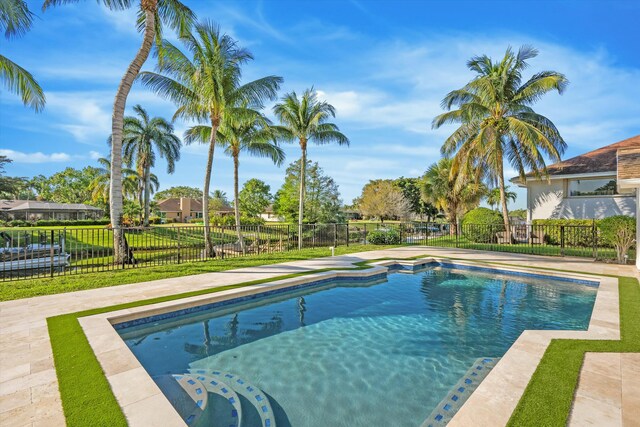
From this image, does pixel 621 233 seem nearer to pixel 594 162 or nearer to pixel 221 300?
pixel 594 162

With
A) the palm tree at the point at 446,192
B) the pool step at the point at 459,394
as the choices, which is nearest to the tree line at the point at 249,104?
the palm tree at the point at 446,192

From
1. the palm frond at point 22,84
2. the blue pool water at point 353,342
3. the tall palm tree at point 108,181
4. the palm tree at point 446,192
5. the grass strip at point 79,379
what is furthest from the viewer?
the tall palm tree at point 108,181

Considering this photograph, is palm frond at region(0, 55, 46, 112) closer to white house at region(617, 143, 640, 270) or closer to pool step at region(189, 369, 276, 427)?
pool step at region(189, 369, 276, 427)

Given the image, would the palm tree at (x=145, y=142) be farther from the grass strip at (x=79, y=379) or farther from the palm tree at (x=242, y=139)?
the grass strip at (x=79, y=379)

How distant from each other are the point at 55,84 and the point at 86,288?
1146cm

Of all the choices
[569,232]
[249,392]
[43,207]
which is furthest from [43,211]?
[569,232]

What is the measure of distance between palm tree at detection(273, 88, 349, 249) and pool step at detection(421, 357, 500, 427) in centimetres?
1400

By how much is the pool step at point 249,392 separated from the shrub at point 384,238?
1393 cm

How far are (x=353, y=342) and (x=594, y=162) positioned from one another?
18.1 meters

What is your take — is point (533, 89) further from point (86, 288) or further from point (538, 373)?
point (86, 288)

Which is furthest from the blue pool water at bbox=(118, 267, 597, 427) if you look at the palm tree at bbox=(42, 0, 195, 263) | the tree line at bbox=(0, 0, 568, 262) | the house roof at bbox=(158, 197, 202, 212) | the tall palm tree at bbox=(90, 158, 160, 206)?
the house roof at bbox=(158, 197, 202, 212)

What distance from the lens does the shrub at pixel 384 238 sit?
56.0ft

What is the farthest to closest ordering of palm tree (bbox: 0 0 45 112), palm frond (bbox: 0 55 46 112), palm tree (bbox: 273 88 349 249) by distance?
1. palm tree (bbox: 273 88 349 249)
2. palm frond (bbox: 0 55 46 112)
3. palm tree (bbox: 0 0 45 112)

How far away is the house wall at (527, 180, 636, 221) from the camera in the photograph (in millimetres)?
14828
